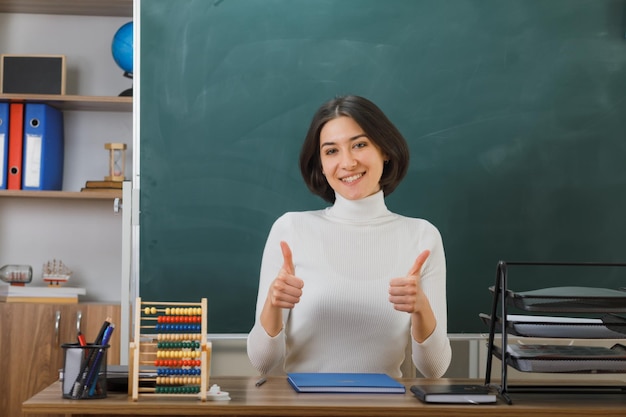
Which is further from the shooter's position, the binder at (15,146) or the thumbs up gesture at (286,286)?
the binder at (15,146)

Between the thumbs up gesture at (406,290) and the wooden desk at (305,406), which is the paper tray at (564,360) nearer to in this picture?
the wooden desk at (305,406)

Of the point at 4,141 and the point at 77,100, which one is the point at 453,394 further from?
the point at 4,141

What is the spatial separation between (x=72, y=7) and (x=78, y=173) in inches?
29.0

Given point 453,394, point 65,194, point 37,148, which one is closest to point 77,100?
point 37,148

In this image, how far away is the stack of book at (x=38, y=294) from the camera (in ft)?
11.0

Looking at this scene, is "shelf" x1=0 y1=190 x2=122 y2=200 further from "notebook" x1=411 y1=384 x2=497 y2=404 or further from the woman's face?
"notebook" x1=411 y1=384 x2=497 y2=404

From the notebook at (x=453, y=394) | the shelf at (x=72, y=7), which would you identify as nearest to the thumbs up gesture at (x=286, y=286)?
the notebook at (x=453, y=394)

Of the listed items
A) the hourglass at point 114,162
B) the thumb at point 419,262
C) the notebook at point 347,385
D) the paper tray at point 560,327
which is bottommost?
the notebook at point 347,385

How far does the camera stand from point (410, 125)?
3.27 metres

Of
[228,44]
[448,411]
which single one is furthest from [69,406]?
[228,44]

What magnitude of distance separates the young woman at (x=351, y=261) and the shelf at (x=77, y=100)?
1093 mm

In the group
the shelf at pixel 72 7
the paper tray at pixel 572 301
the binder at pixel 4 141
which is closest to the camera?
the paper tray at pixel 572 301

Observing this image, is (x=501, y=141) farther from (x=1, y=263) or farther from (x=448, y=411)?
(x=1, y=263)

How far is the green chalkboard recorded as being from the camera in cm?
319
